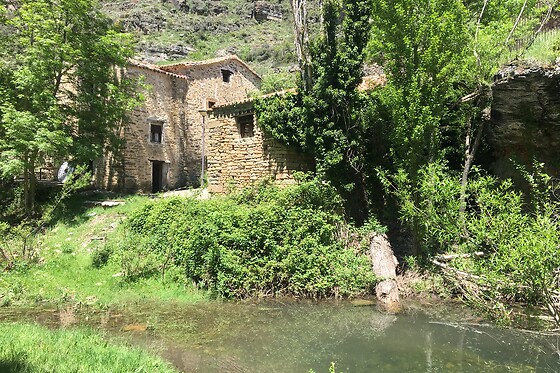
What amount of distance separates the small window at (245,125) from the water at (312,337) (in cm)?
715

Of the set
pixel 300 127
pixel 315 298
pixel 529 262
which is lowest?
pixel 315 298

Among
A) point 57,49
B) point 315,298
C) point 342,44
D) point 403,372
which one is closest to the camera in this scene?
point 403,372

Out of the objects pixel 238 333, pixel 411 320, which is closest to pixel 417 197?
pixel 411 320

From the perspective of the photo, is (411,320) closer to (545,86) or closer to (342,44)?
(545,86)

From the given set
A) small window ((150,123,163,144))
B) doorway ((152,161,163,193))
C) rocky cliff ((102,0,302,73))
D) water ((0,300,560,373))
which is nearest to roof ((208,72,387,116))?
water ((0,300,560,373))

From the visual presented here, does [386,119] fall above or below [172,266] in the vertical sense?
above

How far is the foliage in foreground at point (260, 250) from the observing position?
30.2ft

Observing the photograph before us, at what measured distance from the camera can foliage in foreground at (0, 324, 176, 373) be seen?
4480mm

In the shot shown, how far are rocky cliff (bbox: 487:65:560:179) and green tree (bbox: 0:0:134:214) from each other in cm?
1485

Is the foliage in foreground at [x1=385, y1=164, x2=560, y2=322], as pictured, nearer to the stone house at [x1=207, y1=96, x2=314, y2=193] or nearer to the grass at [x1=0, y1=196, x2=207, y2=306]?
the grass at [x1=0, y1=196, x2=207, y2=306]

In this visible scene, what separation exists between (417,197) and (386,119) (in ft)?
9.38

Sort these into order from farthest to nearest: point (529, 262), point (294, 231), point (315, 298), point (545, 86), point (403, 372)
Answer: point (294, 231) → point (315, 298) → point (545, 86) → point (403, 372) → point (529, 262)

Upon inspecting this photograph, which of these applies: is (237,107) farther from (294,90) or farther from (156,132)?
(156,132)

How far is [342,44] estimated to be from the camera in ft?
37.9
